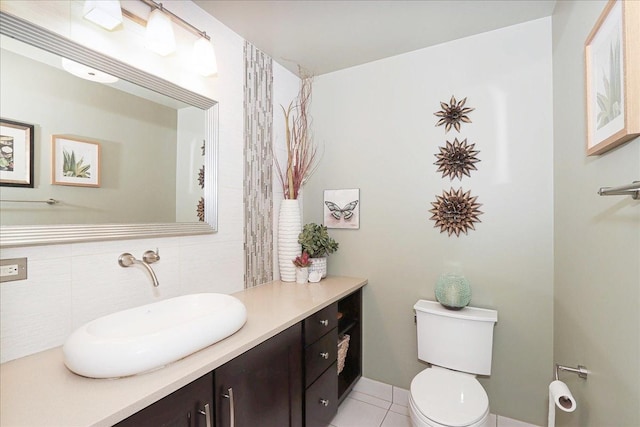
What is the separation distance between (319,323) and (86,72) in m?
1.52

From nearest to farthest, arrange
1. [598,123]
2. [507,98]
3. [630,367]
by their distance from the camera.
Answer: [630,367] → [598,123] → [507,98]

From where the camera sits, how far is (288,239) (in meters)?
2.11

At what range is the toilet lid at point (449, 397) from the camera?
4.25 feet

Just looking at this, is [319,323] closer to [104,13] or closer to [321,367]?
[321,367]

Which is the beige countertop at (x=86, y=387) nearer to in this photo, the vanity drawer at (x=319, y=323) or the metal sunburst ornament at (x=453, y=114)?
the vanity drawer at (x=319, y=323)

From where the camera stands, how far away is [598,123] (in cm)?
104

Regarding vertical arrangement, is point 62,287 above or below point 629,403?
above

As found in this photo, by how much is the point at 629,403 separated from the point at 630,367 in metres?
0.10

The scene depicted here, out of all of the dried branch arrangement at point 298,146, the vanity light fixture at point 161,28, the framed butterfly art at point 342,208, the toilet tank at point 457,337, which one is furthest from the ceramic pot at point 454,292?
the vanity light fixture at point 161,28

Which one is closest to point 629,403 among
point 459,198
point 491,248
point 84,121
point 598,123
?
point 598,123

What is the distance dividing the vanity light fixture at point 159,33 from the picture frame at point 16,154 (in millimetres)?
582

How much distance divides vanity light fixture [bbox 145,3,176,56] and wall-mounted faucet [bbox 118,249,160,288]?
0.90 meters

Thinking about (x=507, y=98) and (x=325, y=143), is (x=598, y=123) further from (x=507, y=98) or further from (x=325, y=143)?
(x=325, y=143)

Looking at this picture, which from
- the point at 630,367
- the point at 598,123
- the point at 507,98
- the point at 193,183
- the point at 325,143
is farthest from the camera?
the point at 325,143
